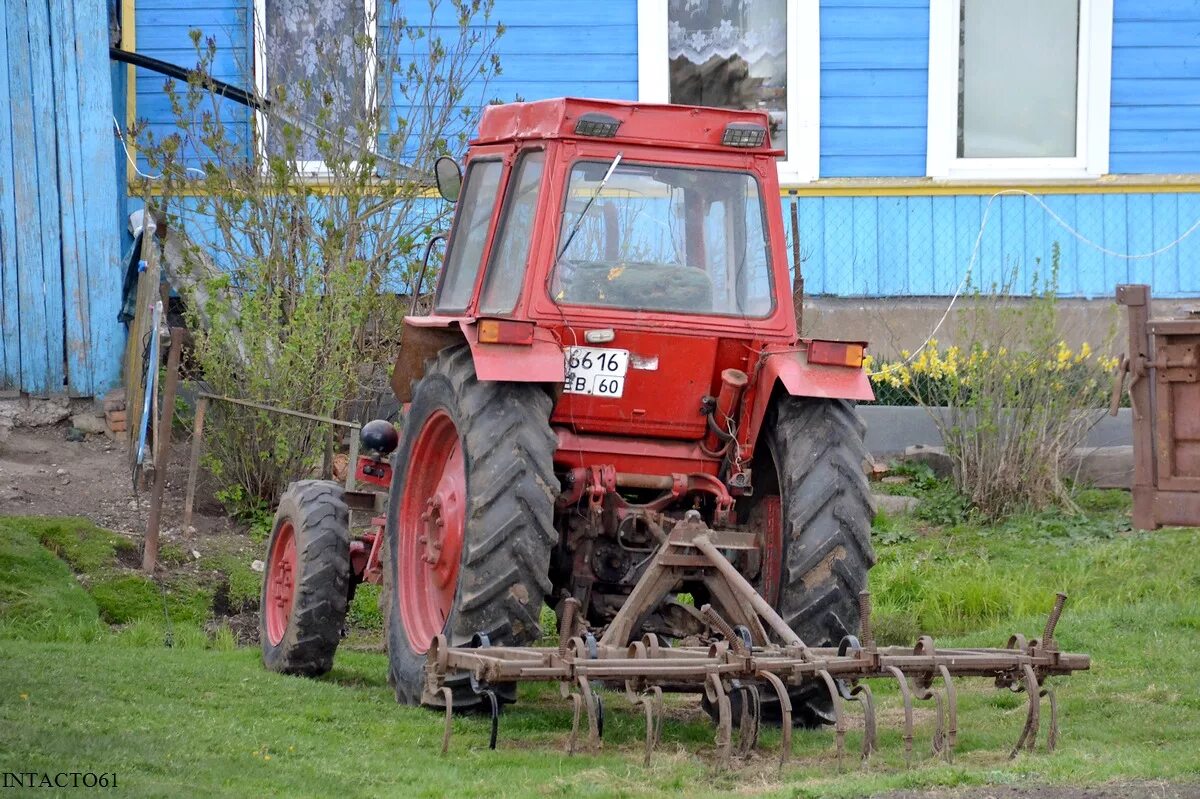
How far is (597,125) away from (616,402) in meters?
1.15

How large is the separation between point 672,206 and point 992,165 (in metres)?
6.76

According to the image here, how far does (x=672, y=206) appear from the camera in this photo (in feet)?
23.7

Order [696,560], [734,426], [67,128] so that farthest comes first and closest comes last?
1. [67,128]
2. [734,426]
3. [696,560]

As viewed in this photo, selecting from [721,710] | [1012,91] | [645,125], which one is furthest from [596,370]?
[1012,91]

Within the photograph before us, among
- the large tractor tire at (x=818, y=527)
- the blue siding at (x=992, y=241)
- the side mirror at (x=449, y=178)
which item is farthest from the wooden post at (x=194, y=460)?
the blue siding at (x=992, y=241)

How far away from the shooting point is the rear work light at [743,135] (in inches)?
281

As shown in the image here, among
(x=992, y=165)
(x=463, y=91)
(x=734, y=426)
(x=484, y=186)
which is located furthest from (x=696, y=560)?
(x=992, y=165)

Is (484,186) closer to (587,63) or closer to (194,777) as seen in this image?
(194,777)

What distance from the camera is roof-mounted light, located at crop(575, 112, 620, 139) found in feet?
22.6

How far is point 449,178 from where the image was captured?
775cm

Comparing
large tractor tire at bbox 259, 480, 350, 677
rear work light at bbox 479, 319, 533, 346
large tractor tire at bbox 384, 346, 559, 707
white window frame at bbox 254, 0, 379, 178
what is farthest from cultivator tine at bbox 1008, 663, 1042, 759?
white window frame at bbox 254, 0, 379, 178

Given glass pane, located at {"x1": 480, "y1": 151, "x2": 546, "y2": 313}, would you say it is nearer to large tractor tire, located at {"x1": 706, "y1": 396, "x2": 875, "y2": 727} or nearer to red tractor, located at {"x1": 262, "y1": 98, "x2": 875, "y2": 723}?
red tractor, located at {"x1": 262, "y1": 98, "x2": 875, "y2": 723}

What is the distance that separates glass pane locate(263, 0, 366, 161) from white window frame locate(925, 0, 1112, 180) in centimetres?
451

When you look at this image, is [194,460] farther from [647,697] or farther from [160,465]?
[647,697]
